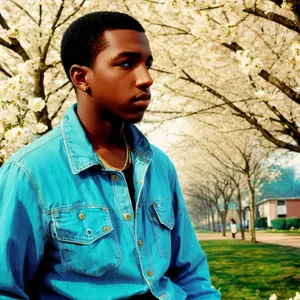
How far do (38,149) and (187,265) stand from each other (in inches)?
30.7

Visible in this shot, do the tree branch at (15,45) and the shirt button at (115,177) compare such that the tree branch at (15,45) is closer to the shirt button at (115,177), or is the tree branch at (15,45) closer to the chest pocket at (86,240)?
the shirt button at (115,177)

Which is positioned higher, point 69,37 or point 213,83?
point 213,83

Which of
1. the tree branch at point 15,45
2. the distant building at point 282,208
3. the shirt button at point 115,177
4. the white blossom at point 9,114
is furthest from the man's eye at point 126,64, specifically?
the distant building at point 282,208

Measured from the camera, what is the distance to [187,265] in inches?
79.0

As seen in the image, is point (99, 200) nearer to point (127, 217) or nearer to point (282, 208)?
point (127, 217)

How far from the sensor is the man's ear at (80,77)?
6.01ft

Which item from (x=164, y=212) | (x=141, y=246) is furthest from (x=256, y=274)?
(x=141, y=246)

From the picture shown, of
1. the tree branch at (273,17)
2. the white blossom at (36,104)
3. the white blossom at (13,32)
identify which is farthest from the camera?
the white blossom at (13,32)

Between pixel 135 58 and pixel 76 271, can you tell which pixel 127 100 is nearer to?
pixel 135 58

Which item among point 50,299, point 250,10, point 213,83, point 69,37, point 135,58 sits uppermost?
point 213,83

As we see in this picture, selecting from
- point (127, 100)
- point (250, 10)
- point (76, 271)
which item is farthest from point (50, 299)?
point (250, 10)

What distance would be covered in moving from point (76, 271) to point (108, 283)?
114 millimetres

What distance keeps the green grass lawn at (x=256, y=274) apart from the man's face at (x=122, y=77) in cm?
849

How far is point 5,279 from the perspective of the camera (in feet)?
4.99
